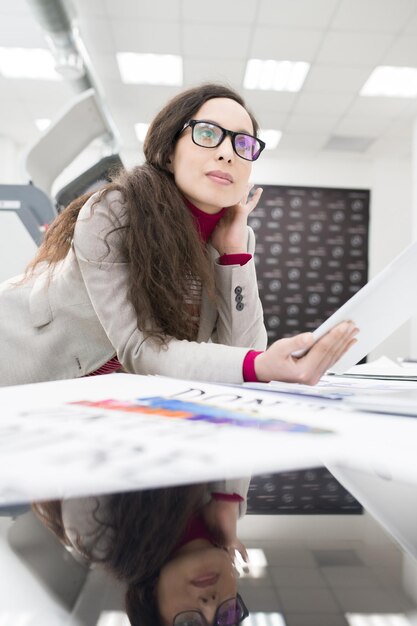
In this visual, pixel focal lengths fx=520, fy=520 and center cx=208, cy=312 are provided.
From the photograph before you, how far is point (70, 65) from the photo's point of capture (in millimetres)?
3611

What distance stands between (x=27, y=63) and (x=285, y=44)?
6.52 ft

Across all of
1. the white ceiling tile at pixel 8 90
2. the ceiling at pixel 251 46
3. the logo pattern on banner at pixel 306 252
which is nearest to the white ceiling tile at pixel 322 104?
the ceiling at pixel 251 46

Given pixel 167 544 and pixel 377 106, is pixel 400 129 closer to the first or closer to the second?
pixel 377 106

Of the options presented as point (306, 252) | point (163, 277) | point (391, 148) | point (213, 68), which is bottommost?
point (163, 277)

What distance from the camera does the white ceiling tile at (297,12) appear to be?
3.20 m

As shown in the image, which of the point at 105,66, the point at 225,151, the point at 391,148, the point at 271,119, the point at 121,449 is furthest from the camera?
the point at 391,148

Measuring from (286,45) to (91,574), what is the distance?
4.06 metres

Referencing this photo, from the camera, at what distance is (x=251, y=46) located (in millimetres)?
3697

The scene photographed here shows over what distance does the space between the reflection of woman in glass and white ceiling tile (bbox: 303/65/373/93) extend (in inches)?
168

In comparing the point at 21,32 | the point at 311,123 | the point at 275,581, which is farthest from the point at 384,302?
the point at 311,123

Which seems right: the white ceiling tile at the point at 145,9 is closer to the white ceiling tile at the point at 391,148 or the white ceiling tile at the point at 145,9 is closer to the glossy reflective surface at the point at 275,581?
the white ceiling tile at the point at 391,148

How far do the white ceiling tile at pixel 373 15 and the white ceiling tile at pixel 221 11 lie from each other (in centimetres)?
57

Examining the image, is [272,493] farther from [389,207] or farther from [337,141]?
[389,207]

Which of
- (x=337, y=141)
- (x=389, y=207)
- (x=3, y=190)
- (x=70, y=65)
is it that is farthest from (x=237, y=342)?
(x=389, y=207)
